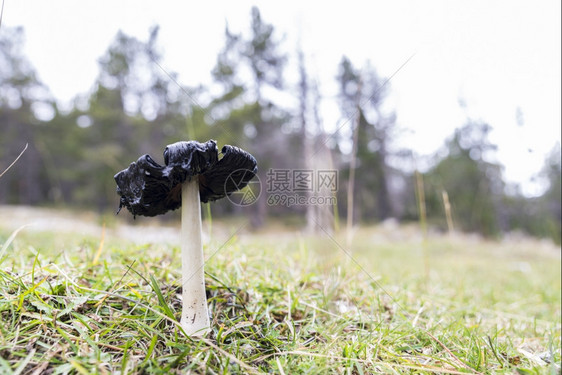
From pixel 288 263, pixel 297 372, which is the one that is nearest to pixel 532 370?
pixel 297 372

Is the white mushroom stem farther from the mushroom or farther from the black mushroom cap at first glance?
the black mushroom cap

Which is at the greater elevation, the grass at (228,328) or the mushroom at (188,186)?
the mushroom at (188,186)

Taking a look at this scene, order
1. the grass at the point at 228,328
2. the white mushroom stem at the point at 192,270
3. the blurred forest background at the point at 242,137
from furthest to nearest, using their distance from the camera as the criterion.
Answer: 1. the blurred forest background at the point at 242,137
2. the white mushroom stem at the point at 192,270
3. the grass at the point at 228,328

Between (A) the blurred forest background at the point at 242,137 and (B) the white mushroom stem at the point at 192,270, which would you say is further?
(A) the blurred forest background at the point at 242,137

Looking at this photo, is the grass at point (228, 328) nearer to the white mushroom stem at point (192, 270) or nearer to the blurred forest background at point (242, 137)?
the white mushroom stem at point (192, 270)

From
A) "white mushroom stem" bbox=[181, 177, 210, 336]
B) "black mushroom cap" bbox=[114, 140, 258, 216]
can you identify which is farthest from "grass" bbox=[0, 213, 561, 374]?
"black mushroom cap" bbox=[114, 140, 258, 216]

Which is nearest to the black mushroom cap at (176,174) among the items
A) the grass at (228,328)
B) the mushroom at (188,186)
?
the mushroom at (188,186)

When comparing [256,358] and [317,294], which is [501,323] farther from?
[256,358]
